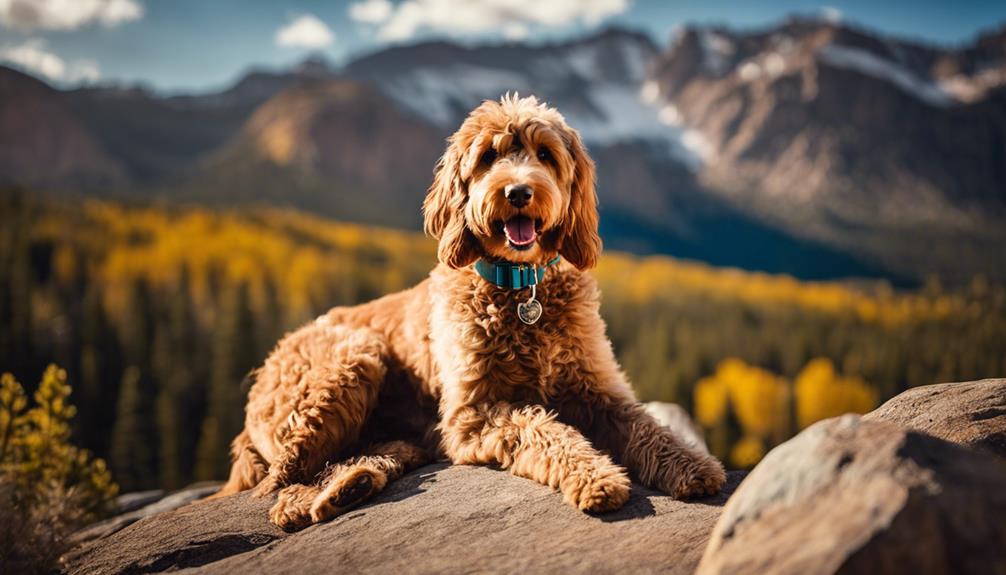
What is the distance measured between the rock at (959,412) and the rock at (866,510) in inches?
75.3

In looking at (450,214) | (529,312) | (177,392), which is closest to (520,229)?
(529,312)

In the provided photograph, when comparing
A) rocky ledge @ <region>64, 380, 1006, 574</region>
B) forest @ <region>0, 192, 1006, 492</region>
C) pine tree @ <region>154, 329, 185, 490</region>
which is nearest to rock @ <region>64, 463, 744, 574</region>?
rocky ledge @ <region>64, 380, 1006, 574</region>

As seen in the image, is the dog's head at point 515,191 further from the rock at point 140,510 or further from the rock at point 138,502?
the rock at point 138,502

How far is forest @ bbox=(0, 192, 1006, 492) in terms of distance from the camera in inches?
1773

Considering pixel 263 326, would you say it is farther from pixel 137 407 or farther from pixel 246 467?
pixel 246 467

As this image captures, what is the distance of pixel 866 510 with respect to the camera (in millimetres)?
3029

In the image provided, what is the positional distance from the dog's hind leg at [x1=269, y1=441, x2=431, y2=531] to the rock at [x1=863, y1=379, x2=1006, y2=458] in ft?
12.9

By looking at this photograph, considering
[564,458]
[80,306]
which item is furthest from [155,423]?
[564,458]

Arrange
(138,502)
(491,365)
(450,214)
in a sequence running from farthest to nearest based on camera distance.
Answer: (138,502) < (450,214) < (491,365)

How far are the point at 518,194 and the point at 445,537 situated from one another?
2.63 meters

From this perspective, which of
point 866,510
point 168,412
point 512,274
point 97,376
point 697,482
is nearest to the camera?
point 866,510

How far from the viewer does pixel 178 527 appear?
576 centimetres

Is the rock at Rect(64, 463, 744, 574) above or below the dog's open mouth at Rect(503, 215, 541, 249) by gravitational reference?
below

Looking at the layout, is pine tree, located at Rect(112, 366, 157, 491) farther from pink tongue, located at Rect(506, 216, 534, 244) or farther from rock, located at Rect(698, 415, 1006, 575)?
rock, located at Rect(698, 415, 1006, 575)
